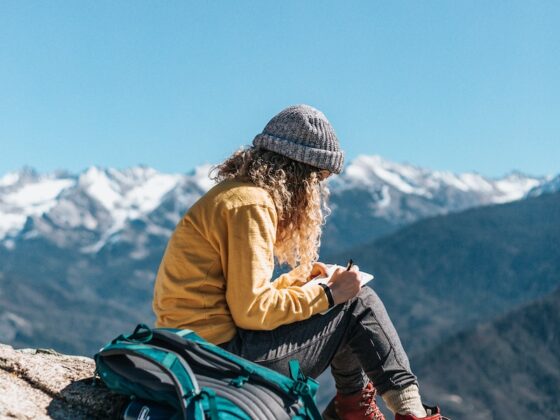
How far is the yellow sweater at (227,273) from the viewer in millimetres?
6262

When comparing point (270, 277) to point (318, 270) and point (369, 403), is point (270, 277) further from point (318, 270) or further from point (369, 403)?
point (369, 403)

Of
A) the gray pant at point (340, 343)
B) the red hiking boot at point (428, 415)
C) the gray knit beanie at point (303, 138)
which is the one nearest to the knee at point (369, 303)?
the gray pant at point (340, 343)

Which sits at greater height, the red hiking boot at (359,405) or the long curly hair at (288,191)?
the long curly hair at (288,191)

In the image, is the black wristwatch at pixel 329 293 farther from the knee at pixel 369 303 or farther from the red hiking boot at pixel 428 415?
the red hiking boot at pixel 428 415

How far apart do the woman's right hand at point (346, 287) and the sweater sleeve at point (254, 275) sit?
293mm

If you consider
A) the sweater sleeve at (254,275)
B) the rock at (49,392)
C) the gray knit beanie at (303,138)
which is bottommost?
the rock at (49,392)

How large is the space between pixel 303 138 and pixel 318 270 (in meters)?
1.34

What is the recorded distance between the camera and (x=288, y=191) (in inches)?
267

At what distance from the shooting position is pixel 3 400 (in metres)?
6.59

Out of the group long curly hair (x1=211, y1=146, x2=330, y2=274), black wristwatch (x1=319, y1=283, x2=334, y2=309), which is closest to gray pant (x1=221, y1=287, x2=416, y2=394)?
black wristwatch (x1=319, y1=283, x2=334, y2=309)

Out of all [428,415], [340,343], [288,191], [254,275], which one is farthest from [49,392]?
[428,415]

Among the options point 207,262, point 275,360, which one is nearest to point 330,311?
point 275,360

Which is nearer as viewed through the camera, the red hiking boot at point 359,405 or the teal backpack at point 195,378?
the teal backpack at point 195,378

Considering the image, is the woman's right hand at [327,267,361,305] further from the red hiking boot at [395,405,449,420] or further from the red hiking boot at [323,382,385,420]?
the red hiking boot at [323,382,385,420]
